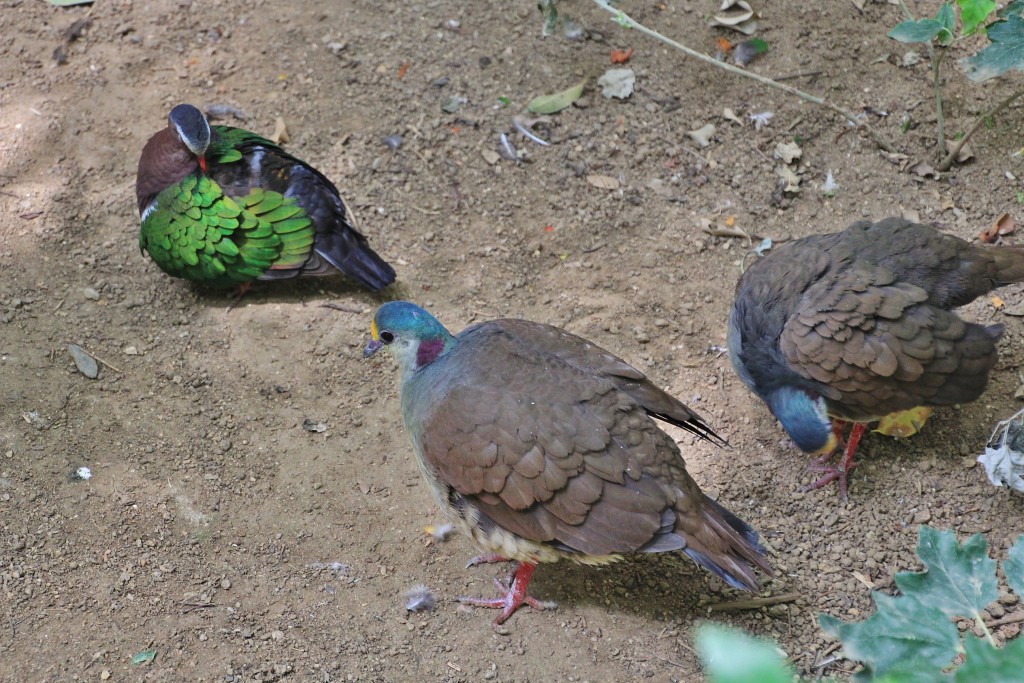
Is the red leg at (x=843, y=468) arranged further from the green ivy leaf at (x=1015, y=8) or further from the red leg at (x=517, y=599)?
the green ivy leaf at (x=1015, y=8)

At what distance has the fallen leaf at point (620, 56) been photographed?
6.03 metres

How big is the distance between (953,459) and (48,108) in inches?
223

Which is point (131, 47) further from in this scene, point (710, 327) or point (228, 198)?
point (710, 327)

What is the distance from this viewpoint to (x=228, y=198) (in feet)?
16.7

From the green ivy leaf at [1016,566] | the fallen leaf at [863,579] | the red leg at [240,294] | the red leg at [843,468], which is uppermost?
the green ivy leaf at [1016,566]

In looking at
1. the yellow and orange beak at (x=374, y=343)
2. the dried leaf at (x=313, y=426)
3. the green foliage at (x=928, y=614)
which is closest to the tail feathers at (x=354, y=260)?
the dried leaf at (x=313, y=426)

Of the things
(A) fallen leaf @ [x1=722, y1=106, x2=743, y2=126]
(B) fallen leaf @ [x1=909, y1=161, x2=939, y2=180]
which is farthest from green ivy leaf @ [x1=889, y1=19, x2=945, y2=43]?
(A) fallen leaf @ [x1=722, y1=106, x2=743, y2=126]

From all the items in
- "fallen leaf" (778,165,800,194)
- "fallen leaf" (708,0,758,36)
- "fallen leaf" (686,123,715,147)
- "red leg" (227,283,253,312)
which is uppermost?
"fallen leaf" (708,0,758,36)

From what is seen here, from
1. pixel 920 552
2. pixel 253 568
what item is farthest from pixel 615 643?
pixel 920 552

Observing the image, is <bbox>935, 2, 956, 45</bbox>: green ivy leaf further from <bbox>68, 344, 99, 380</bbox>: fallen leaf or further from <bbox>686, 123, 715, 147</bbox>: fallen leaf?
<bbox>68, 344, 99, 380</bbox>: fallen leaf

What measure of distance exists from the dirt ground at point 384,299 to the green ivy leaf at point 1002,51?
49.9 inches

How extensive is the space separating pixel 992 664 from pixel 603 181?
4492mm

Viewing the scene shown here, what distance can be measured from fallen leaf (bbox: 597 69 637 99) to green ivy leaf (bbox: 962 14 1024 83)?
2.30 m

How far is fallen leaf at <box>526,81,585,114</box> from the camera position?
5875 millimetres
